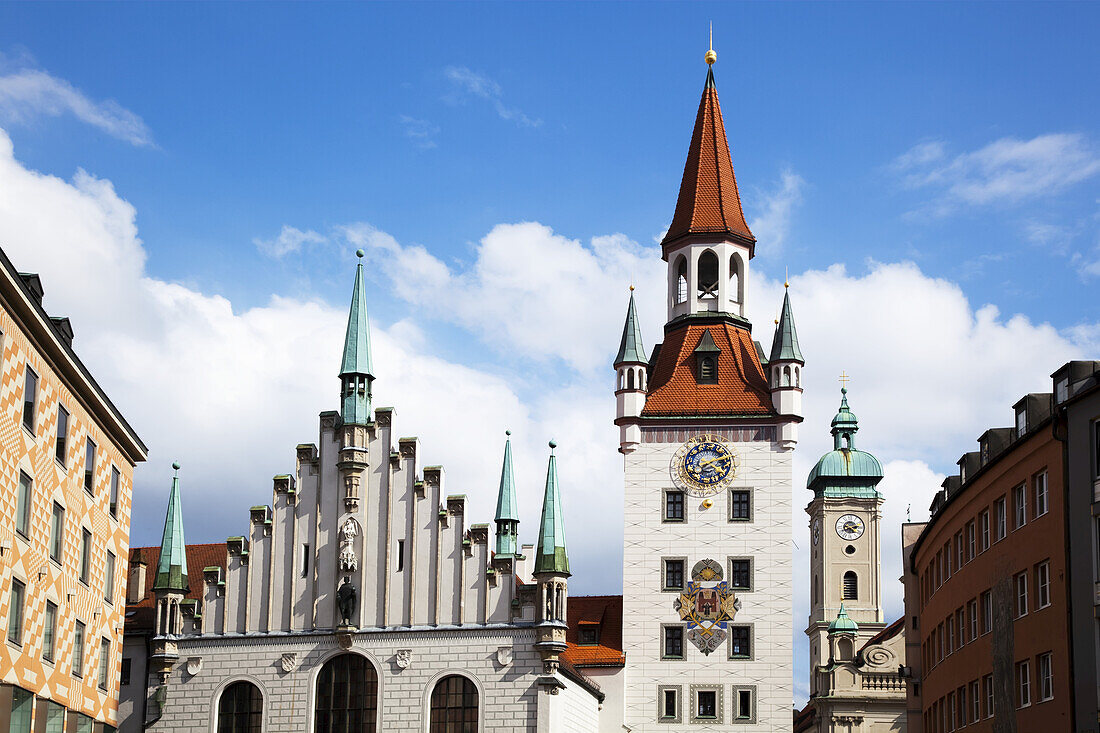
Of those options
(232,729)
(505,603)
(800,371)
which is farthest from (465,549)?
(800,371)

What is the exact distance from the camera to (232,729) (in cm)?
5741

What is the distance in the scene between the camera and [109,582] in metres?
45.7

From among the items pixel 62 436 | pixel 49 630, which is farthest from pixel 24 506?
pixel 49 630

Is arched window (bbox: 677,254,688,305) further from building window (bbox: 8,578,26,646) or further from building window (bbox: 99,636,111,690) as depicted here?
building window (bbox: 8,578,26,646)

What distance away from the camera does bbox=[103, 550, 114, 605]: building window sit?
45.2 meters

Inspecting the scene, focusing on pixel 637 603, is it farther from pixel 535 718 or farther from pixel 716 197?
pixel 716 197

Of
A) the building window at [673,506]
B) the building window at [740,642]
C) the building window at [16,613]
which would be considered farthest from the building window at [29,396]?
the building window at [740,642]

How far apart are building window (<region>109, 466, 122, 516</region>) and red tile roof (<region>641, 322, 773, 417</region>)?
29.5 meters

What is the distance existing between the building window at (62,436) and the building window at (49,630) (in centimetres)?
359

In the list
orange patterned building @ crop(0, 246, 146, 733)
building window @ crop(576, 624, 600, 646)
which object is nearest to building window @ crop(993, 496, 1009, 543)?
orange patterned building @ crop(0, 246, 146, 733)

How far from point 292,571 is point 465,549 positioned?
6.53 metres

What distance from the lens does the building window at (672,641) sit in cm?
6762

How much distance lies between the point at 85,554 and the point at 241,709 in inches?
654

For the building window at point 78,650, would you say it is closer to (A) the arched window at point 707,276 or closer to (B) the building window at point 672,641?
(B) the building window at point 672,641
